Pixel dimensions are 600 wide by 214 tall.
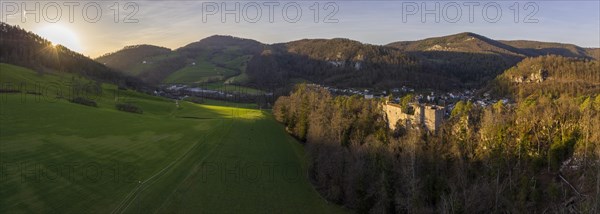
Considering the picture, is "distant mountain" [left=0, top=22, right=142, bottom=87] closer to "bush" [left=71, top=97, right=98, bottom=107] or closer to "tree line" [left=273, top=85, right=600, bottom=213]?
"bush" [left=71, top=97, right=98, bottom=107]

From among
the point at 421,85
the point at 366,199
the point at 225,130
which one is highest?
the point at 421,85

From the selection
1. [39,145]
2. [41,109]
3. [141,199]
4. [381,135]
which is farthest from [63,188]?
[381,135]

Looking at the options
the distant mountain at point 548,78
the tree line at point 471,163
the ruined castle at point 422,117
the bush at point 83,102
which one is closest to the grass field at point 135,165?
the tree line at point 471,163

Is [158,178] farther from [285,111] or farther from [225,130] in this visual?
[285,111]

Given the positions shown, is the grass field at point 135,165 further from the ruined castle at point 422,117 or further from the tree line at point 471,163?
the ruined castle at point 422,117

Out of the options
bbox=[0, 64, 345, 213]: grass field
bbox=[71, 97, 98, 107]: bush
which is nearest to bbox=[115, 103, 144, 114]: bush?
bbox=[71, 97, 98, 107]: bush
